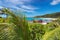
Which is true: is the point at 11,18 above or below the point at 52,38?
above

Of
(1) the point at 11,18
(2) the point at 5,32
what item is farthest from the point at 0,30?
(1) the point at 11,18

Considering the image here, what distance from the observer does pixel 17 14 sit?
4.26 metres

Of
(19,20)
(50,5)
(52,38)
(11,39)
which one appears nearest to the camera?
(19,20)

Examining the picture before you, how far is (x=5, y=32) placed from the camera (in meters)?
5.75

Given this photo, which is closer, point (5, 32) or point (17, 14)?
point (17, 14)

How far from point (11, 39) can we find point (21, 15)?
4.67ft

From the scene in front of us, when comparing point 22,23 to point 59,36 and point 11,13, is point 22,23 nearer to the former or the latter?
point 11,13

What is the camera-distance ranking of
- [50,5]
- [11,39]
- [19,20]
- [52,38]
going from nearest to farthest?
[19,20] → [52,38] → [11,39] → [50,5]

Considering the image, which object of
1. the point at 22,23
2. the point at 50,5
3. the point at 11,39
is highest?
the point at 50,5

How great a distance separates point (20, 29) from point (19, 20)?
0.22m

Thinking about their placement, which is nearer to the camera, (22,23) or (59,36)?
(22,23)

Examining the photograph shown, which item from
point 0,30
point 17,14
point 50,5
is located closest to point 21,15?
point 17,14

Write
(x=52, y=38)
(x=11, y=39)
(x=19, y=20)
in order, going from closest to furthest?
(x=19, y=20), (x=52, y=38), (x=11, y=39)

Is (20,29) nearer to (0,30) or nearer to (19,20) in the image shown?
(19,20)
